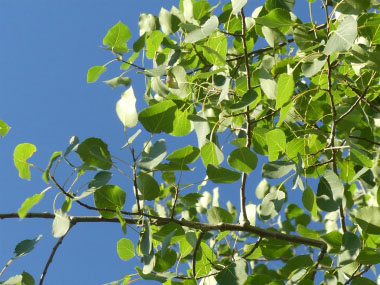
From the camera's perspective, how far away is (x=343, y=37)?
3.37ft

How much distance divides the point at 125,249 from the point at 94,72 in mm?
473

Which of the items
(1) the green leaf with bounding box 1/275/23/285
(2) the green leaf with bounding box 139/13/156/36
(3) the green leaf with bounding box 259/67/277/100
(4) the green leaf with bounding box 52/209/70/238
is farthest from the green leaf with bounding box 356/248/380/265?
(2) the green leaf with bounding box 139/13/156/36

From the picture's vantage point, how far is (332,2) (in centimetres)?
164

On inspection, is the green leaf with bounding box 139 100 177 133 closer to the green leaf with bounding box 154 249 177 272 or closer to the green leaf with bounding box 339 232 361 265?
the green leaf with bounding box 154 249 177 272

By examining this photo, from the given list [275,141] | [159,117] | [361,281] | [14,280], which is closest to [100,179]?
[159,117]

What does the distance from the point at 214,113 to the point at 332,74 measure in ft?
1.10

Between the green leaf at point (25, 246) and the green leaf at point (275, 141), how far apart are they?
1.85 ft

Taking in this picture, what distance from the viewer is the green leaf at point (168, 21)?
4.61 ft

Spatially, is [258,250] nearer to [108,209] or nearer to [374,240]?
[374,240]

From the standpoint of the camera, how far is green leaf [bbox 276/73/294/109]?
106 cm

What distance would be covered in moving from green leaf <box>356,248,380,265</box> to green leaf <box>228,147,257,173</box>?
0.97 feet

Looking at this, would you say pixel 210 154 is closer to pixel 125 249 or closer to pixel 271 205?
pixel 271 205

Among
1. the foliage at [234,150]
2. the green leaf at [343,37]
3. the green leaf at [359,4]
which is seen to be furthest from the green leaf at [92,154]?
the green leaf at [359,4]

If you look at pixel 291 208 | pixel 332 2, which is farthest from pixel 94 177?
pixel 291 208
